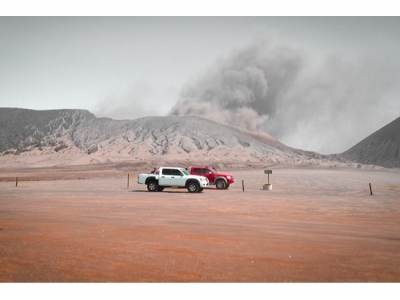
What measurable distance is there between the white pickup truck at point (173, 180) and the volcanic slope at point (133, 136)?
90129 millimetres

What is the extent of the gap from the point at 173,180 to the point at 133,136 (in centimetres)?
13186

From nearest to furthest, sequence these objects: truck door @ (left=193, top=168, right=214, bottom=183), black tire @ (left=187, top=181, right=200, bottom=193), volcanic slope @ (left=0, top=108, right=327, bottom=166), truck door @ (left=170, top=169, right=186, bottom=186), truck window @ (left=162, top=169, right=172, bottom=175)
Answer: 1. black tire @ (left=187, top=181, right=200, bottom=193)
2. truck door @ (left=170, top=169, right=186, bottom=186)
3. truck window @ (left=162, top=169, right=172, bottom=175)
4. truck door @ (left=193, top=168, right=214, bottom=183)
5. volcanic slope @ (left=0, top=108, right=327, bottom=166)

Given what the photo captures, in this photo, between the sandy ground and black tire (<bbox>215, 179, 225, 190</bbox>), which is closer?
the sandy ground

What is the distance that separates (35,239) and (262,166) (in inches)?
3187

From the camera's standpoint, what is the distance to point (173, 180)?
25.1 m

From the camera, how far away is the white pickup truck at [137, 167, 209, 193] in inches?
969

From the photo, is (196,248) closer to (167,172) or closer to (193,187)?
(193,187)

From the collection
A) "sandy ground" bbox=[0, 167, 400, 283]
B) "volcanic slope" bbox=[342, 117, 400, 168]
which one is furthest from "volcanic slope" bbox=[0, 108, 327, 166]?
"sandy ground" bbox=[0, 167, 400, 283]

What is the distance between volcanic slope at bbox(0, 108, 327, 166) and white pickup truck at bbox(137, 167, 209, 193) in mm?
90129

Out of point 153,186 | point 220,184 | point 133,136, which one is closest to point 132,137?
point 133,136

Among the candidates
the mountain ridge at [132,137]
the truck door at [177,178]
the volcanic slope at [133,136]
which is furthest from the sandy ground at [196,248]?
the volcanic slope at [133,136]

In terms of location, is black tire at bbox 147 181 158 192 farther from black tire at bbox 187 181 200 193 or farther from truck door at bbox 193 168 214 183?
truck door at bbox 193 168 214 183

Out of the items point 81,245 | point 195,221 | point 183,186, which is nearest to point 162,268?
point 81,245
